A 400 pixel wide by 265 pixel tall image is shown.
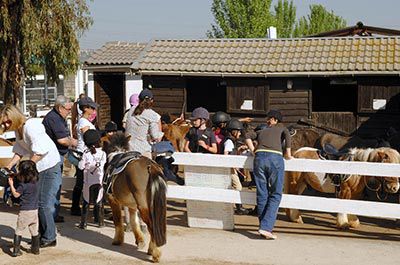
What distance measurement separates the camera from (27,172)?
7.83m

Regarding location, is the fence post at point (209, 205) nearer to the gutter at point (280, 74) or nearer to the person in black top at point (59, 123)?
the person in black top at point (59, 123)

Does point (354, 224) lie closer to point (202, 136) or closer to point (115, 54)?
point (202, 136)

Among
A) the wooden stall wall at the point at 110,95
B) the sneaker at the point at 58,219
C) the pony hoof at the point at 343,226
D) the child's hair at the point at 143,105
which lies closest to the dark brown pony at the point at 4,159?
the sneaker at the point at 58,219

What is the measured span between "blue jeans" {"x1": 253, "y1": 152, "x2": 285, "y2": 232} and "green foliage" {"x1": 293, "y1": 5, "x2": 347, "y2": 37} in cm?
4903

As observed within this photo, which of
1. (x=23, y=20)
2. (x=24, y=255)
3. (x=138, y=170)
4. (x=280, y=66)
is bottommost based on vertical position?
(x=24, y=255)

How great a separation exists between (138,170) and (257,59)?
11890 mm

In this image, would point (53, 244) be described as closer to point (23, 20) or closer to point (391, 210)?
point (391, 210)

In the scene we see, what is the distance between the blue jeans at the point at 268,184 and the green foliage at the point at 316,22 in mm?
49025

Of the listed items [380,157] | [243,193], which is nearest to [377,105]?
[380,157]

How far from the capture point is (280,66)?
18500 millimetres

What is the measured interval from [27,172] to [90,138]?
1.41m

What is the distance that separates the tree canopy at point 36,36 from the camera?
65.4 ft

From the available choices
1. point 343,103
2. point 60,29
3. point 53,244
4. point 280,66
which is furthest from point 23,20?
point 53,244

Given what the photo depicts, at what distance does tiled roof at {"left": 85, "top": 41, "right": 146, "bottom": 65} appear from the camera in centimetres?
2634
